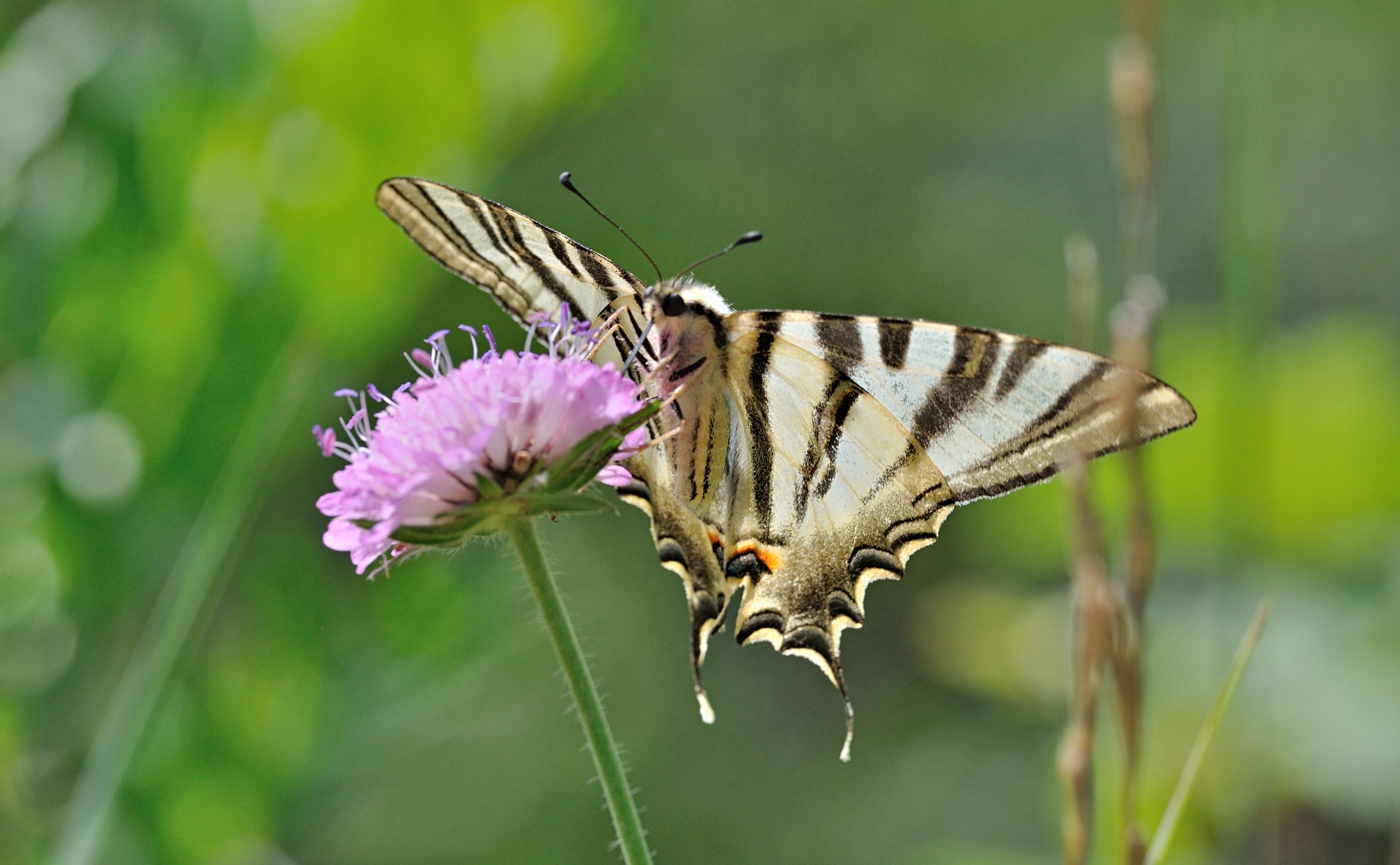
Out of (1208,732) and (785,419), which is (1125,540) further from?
(785,419)

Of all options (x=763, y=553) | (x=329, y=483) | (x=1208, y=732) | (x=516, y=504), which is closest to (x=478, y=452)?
(x=516, y=504)

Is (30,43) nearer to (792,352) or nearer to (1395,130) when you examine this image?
(792,352)

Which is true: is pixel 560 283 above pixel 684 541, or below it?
above

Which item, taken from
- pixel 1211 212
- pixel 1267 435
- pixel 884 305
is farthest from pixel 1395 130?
pixel 1267 435

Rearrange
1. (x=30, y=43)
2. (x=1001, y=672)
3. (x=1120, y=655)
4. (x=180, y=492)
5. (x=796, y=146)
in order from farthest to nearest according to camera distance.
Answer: (x=796, y=146)
(x=1001, y=672)
(x=30, y=43)
(x=180, y=492)
(x=1120, y=655)

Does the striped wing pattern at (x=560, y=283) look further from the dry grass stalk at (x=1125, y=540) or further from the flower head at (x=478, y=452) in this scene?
the dry grass stalk at (x=1125, y=540)

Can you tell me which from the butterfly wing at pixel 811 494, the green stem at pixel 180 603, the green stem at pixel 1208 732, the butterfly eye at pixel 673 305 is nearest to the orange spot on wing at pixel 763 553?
the butterfly wing at pixel 811 494

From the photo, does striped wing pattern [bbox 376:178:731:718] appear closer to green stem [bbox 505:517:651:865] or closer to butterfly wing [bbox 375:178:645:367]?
butterfly wing [bbox 375:178:645:367]
